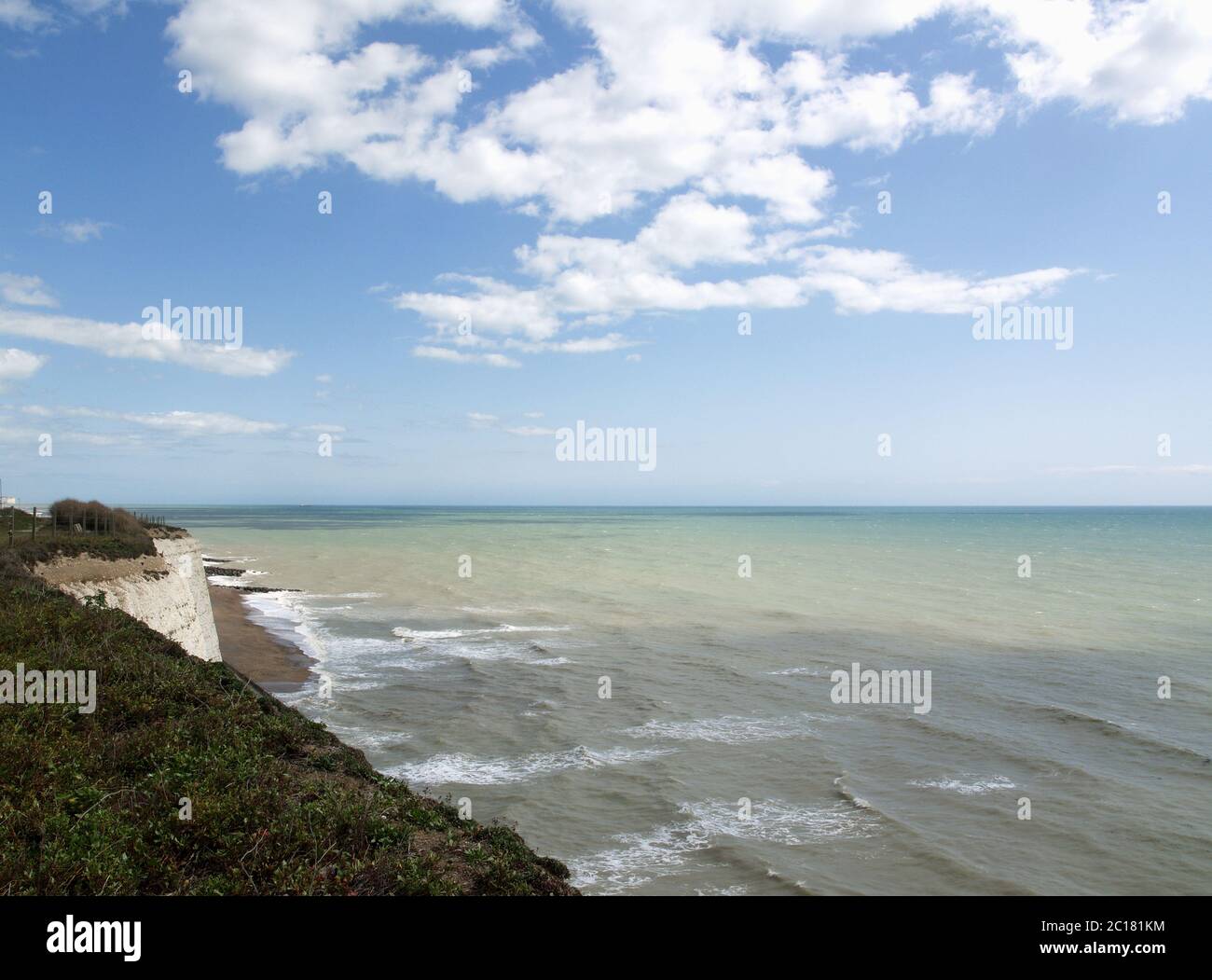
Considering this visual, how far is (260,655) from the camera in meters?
34.4

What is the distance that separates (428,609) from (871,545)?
81.3 meters

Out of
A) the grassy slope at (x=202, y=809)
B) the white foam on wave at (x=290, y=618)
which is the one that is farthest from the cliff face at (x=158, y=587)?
the grassy slope at (x=202, y=809)

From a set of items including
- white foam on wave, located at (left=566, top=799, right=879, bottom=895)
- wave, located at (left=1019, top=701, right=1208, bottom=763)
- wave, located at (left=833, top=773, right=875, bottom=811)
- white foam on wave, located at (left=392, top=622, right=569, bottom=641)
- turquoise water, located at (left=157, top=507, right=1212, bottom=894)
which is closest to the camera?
white foam on wave, located at (left=566, top=799, right=879, bottom=895)

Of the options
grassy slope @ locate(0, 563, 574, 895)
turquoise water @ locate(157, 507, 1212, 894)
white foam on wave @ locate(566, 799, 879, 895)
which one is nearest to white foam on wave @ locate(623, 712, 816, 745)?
turquoise water @ locate(157, 507, 1212, 894)

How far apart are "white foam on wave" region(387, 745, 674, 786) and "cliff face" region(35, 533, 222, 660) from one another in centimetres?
827

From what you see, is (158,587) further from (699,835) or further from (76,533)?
(699,835)

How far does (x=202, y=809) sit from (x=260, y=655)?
28411 millimetres

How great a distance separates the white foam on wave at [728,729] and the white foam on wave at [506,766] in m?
1.60

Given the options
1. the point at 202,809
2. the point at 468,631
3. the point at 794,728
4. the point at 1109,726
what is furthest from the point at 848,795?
the point at 468,631

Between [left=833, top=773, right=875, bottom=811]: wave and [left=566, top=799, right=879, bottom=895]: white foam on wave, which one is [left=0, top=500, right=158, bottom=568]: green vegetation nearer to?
[left=566, top=799, right=879, bottom=895]: white foam on wave

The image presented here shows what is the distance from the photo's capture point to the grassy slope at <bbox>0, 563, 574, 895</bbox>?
7.48 m

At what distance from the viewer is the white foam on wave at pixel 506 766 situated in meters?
19.5

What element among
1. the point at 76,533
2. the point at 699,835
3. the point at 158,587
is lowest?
the point at 699,835

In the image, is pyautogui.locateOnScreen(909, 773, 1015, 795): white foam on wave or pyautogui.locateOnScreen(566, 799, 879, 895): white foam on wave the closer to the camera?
pyautogui.locateOnScreen(566, 799, 879, 895): white foam on wave
